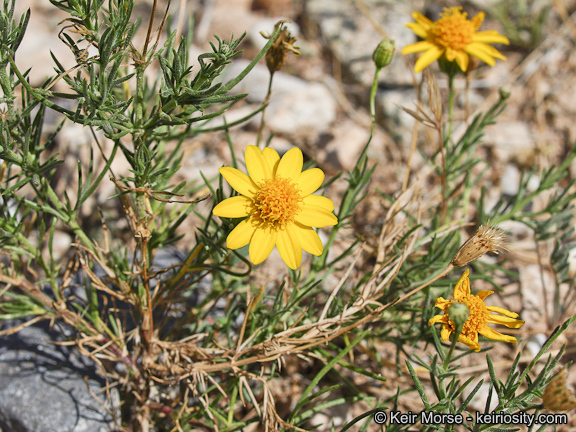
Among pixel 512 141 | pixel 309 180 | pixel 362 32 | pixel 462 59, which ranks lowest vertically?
pixel 309 180

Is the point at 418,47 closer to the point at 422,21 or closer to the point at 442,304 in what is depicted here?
the point at 422,21

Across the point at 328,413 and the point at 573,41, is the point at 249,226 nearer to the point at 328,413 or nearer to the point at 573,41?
the point at 328,413

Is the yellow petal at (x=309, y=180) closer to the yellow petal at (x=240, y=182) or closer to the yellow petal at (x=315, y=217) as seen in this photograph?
the yellow petal at (x=315, y=217)

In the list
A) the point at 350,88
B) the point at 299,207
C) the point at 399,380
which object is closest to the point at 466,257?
the point at 299,207

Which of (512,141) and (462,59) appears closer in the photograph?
(462,59)

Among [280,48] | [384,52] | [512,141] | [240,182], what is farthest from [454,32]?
[512,141]

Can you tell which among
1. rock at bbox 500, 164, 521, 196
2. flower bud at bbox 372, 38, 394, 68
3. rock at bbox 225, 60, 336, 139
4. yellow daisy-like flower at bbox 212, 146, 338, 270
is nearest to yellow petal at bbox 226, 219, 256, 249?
yellow daisy-like flower at bbox 212, 146, 338, 270
